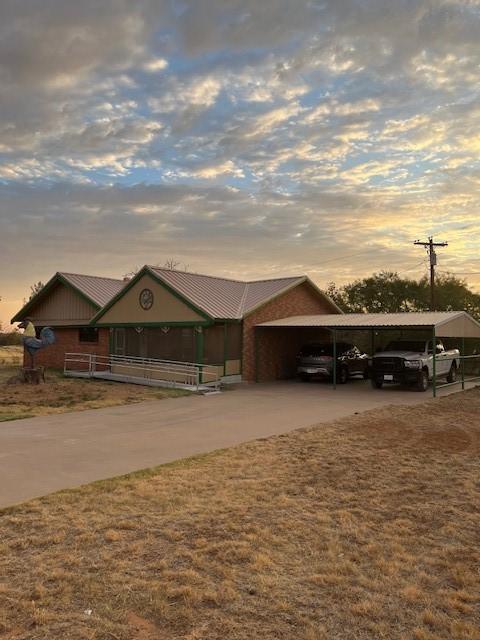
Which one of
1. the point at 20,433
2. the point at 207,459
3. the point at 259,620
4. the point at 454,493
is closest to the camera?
the point at 259,620

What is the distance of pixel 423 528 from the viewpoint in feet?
18.7

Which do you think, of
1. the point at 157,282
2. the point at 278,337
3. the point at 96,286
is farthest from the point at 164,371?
the point at 96,286

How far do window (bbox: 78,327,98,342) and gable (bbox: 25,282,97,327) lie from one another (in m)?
0.43

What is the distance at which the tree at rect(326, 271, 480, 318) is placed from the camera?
38344mm

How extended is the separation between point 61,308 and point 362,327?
57.3 ft

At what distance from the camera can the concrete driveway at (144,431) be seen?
8023 mm

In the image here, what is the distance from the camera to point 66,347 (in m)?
28.8

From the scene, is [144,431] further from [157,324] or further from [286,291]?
[286,291]

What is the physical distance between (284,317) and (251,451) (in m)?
15.3

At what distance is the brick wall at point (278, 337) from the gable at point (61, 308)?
30.8 feet

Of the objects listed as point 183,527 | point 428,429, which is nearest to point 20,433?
point 183,527

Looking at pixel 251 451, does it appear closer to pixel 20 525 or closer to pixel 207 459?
pixel 207 459

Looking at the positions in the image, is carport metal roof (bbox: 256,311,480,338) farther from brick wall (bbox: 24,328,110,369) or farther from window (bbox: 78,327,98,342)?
window (bbox: 78,327,98,342)

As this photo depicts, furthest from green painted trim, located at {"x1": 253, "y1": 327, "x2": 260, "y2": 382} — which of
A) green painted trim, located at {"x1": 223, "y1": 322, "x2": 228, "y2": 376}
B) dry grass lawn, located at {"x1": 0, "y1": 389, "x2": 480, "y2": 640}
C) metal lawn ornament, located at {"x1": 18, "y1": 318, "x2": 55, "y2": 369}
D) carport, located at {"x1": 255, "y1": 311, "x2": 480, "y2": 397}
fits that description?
dry grass lawn, located at {"x1": 0, "y1": 389, "x2": 480, "y2": 640}
